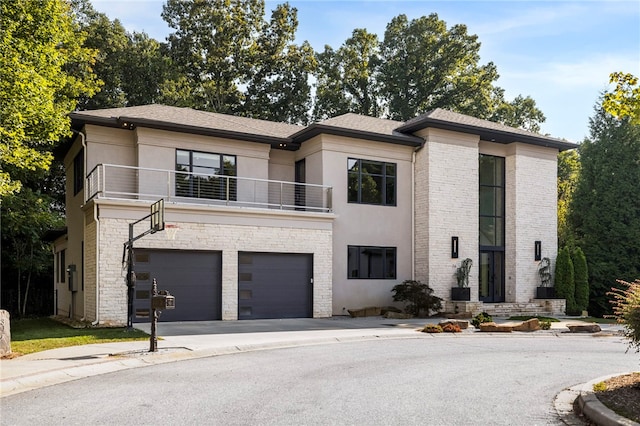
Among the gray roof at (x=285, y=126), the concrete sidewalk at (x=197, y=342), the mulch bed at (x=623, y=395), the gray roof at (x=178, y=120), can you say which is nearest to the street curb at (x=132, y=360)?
the concrete sidewalk at (x=197, y=342)

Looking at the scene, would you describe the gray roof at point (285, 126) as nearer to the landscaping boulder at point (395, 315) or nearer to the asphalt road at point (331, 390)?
the landscaping boulder at point (395, 315)

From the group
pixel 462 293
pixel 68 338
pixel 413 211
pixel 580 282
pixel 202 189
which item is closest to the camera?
pixel 68 338

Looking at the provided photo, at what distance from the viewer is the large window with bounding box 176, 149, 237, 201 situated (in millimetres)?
22078

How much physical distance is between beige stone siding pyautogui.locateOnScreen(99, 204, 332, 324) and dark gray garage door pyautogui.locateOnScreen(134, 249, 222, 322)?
0.89ft

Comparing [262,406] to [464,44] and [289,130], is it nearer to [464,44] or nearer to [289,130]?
[289,130]

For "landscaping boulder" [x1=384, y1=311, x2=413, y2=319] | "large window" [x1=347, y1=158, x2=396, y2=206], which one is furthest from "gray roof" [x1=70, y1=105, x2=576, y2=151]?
"landscaping boulder" [x1=384, y1=311, x2=413, y2=319]

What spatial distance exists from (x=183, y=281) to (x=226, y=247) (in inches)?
67.9

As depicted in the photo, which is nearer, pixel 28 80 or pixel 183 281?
pixel 28 80

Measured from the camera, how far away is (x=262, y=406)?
7758 millimetres

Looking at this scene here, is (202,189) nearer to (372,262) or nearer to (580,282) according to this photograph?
(372,262)

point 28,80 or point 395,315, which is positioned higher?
point 28,80

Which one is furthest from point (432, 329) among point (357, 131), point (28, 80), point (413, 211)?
point (28, 80)

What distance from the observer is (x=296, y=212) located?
861 inches

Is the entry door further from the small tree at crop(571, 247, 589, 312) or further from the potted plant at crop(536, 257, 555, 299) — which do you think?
the small tree at crop(571, 247, 589, 312)
